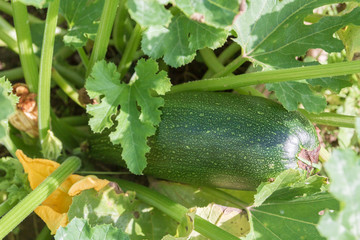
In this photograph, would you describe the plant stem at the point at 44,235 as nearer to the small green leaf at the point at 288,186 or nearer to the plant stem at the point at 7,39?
the plant stem at the point at 7,39

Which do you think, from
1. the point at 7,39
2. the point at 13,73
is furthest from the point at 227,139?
the point at 13,73

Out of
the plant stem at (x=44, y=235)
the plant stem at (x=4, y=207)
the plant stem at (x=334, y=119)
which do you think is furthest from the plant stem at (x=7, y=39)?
the plant stem at (x=334, y=119)

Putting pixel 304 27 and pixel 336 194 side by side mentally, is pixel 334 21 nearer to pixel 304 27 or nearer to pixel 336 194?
pixel 304 27

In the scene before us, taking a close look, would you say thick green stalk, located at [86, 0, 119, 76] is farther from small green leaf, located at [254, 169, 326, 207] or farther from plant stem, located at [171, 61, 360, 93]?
small green leaf, located at [254, 169, 326, 207]

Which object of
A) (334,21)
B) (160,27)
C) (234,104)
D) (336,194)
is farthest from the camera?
(234,104)

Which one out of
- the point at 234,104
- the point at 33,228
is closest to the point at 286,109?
the point at 234,104

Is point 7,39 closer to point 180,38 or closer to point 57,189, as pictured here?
point 57,189
